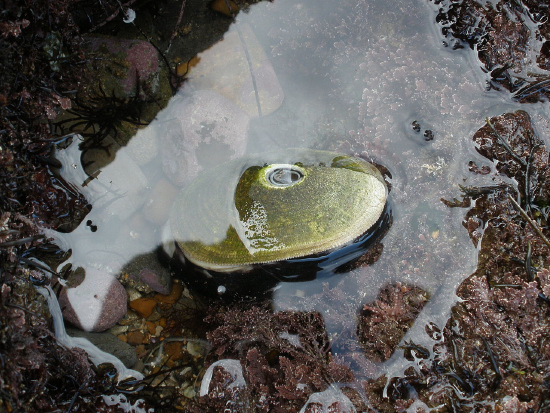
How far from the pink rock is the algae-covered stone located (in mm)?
804

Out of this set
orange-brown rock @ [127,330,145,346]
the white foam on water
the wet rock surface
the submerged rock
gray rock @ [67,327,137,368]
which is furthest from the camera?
the submerged rock

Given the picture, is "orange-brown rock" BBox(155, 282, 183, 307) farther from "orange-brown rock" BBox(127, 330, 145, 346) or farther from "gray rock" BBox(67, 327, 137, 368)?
"gray rock" BBox(67, 327, 137, 368)

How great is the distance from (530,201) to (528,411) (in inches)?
66.0

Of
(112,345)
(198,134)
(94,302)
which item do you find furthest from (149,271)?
(198,134)

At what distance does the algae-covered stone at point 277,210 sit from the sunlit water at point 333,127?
Answer: 42 cm

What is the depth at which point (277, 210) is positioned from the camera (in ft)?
9.66

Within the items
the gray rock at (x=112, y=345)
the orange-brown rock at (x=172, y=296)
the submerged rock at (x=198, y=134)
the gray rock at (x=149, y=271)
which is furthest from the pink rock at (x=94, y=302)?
the submerged rock at (x=198, y=134)

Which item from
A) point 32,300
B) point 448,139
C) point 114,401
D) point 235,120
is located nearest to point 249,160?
point 235,120

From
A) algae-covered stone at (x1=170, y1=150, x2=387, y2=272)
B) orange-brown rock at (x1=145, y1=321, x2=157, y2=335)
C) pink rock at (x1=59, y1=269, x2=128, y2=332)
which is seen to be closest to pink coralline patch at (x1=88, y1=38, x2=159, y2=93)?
algae-covered stone at (x1=170, y1=150, x2=387, y2=272)

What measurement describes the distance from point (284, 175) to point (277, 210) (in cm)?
41

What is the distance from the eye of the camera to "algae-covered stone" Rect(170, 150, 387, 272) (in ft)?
9.46

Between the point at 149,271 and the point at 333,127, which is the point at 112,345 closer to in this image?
the point at 149,271

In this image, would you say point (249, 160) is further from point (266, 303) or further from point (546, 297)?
point (546, 297)

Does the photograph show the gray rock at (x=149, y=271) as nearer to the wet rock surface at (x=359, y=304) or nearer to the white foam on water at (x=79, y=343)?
the wet rock surface at (x=359, y=304)
